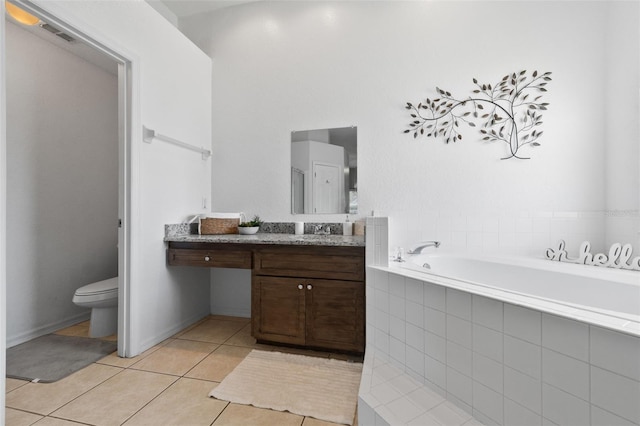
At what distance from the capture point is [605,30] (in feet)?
6.81

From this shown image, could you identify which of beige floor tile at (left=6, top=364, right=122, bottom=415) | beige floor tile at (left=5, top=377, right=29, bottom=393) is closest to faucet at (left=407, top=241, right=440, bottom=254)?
beige floor tile at (left=6, top=364, right=122, bottom=415)

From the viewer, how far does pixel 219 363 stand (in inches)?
74.2

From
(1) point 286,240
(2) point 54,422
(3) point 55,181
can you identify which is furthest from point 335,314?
(3) point 55,181

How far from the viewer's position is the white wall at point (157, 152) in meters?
1.89

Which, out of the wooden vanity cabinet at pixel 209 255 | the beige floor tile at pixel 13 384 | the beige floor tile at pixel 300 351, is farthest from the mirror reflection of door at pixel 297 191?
the beige floor tile at pixel 13 384

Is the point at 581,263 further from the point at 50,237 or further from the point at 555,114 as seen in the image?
the point at 50,237

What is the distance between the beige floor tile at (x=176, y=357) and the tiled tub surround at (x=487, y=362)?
116 cm

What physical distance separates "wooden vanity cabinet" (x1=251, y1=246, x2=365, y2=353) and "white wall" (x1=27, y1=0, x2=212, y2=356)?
75cm

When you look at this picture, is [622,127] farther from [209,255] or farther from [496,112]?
[209,255]

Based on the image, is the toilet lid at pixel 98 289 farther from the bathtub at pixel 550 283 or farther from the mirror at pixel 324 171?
the bathtub at pixel 550 283

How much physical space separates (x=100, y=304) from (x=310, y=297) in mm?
1608

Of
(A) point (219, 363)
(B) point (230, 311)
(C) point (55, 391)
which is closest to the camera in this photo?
(C) point (55, 391)

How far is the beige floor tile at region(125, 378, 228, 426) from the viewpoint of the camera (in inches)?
53.2

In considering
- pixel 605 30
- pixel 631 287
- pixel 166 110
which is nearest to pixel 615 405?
pixel 631 287
